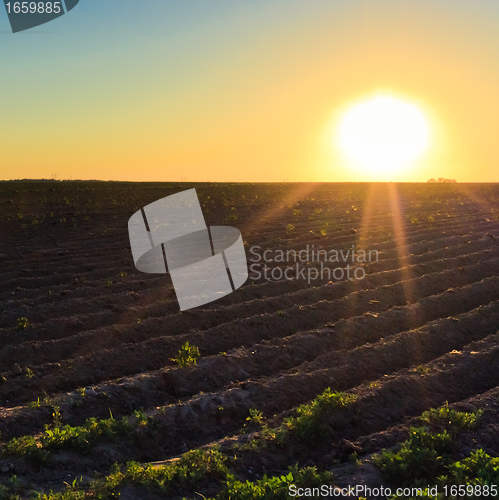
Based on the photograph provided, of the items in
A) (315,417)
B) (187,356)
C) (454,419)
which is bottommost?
(454,419)

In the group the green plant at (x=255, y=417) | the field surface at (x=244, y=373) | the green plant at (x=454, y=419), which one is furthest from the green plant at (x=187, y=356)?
the green plant at (x=454, y=419)

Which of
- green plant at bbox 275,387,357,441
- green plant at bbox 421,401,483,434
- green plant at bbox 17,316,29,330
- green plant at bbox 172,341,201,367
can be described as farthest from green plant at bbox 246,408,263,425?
green plant at bbox 17,316,29,330

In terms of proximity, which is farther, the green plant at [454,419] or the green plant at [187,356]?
the green plant at [187,356]

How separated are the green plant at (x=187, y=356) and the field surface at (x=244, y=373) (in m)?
0.09

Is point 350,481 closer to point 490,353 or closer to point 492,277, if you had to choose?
point 490,353

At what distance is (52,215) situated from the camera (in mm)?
21203

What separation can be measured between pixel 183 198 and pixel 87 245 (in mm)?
16105

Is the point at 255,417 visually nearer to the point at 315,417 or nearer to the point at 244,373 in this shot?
the point at 315,417

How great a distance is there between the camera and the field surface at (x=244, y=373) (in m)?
4.27

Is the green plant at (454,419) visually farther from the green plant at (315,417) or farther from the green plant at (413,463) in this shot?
the green plant at (315,417)

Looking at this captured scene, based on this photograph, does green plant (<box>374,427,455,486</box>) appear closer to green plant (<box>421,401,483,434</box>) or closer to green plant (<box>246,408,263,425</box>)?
green plant (<box>421,401,483,434</box>)

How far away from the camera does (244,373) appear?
251 inches

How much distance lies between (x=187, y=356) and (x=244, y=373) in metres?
0.85

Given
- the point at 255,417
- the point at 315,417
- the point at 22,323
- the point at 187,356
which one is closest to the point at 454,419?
the point at 315,417
